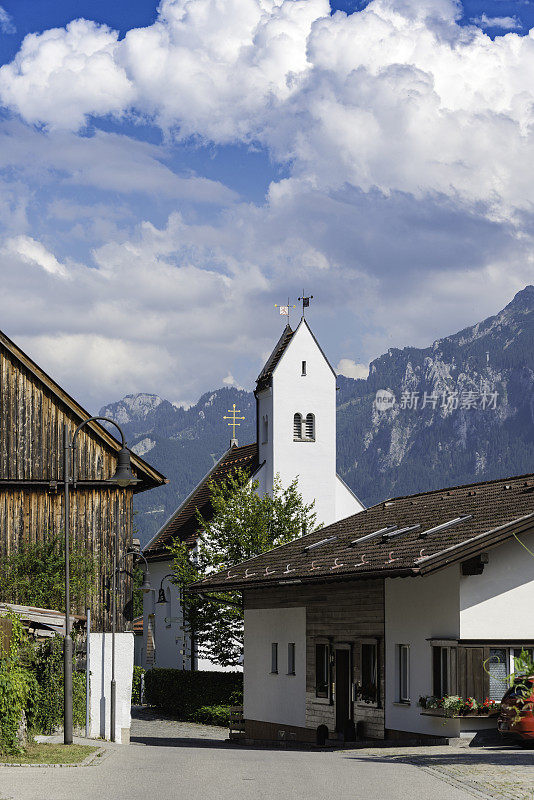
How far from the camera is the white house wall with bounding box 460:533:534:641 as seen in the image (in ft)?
87.9

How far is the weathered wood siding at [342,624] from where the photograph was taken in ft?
98.7

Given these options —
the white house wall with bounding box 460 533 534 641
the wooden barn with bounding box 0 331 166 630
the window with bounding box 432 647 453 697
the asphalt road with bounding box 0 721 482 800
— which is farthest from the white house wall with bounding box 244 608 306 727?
the asphalt road with bounding box 0 721 482 800

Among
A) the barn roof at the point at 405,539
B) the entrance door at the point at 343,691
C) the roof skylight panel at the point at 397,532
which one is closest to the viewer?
the barn roof at the point at 405,539

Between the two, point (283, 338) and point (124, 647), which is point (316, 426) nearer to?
point (283, 338)

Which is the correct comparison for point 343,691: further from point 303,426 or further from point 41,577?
point 303,426

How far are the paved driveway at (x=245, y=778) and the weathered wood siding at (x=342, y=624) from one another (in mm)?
5042

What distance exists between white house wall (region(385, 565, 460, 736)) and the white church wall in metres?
33.7

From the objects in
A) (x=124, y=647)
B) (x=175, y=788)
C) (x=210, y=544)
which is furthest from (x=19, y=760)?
(x=210, y=544)

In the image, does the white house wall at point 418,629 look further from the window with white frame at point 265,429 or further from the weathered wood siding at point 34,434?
the window with white frame at point 265,429

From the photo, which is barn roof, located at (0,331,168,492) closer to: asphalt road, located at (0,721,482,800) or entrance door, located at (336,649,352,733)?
entrance door, located at (336,649,352,733)

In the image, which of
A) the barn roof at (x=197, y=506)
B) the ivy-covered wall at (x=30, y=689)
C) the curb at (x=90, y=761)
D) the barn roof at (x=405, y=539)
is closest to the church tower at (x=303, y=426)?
the barn roof at (x=197, y=506)

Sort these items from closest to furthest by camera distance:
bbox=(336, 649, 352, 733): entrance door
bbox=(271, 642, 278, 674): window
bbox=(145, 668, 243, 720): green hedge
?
bbox=(336, 649, 352, 733): entrance door, bbox=(271, 642, 278, 674): window, bbox=(145, 668, 243, 720): green hedge

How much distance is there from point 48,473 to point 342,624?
1007 centimetres

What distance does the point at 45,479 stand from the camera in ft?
118
